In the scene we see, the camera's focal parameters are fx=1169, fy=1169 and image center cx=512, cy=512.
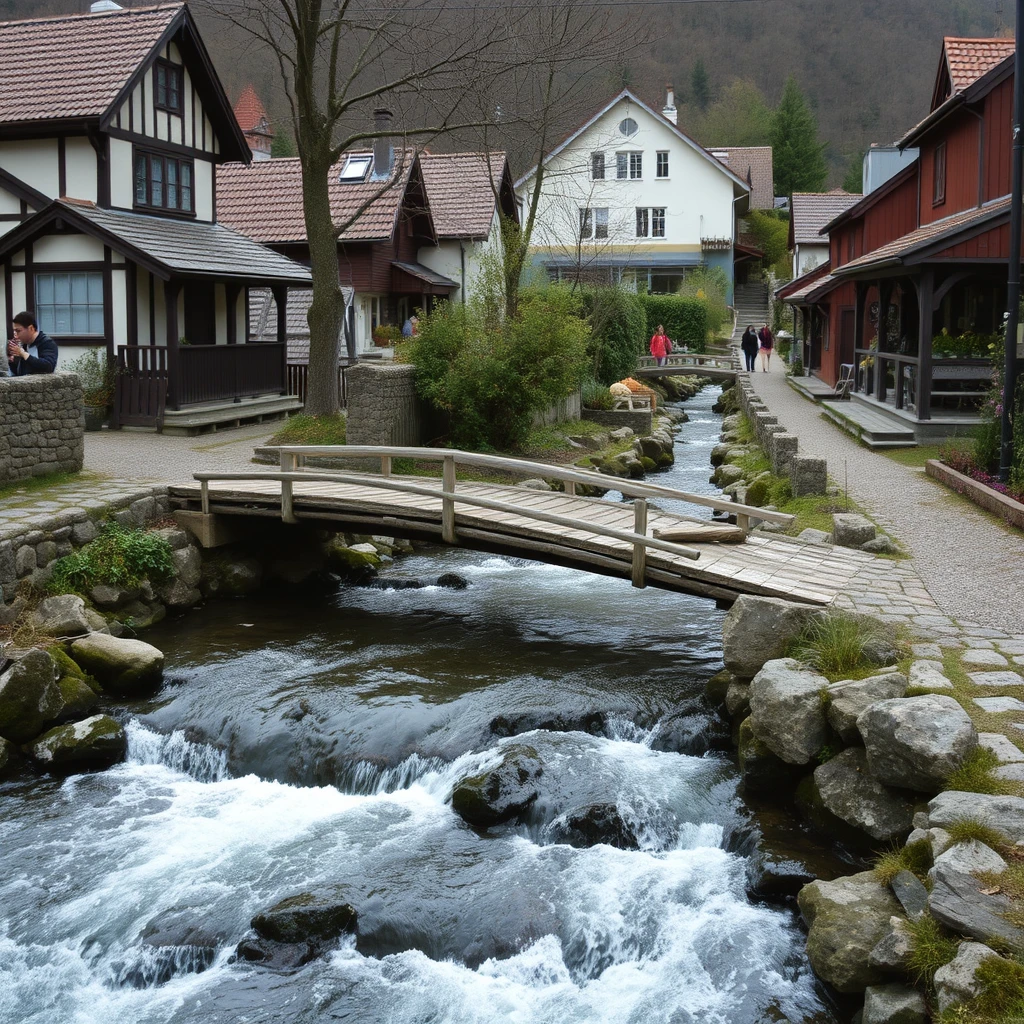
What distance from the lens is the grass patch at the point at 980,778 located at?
6.17 meters

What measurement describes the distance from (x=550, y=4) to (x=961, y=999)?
21396 millimetres

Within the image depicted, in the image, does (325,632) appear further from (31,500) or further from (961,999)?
(961,999)

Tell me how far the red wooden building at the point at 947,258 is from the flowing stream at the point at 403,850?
10781mm

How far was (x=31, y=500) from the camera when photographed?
1267 cm

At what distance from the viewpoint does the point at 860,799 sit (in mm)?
6992

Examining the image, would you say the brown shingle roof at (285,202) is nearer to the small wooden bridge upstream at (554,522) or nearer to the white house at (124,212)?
the white house at (124,212)

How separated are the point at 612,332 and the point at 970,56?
1029 cm

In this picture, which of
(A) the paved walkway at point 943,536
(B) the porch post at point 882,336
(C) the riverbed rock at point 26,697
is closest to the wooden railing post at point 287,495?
(C) the riverbed rock at point 26,697

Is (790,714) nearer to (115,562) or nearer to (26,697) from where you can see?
(26,697)

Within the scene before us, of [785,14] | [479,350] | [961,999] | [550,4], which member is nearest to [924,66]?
[785,14]

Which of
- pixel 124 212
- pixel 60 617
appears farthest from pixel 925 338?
pixel 60 617

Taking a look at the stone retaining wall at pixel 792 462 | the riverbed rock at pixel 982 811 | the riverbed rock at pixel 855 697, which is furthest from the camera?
the stone retaining wall at pixel 792 462

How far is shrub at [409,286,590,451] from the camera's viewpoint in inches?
707

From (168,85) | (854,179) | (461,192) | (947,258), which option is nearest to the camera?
(947,258)
